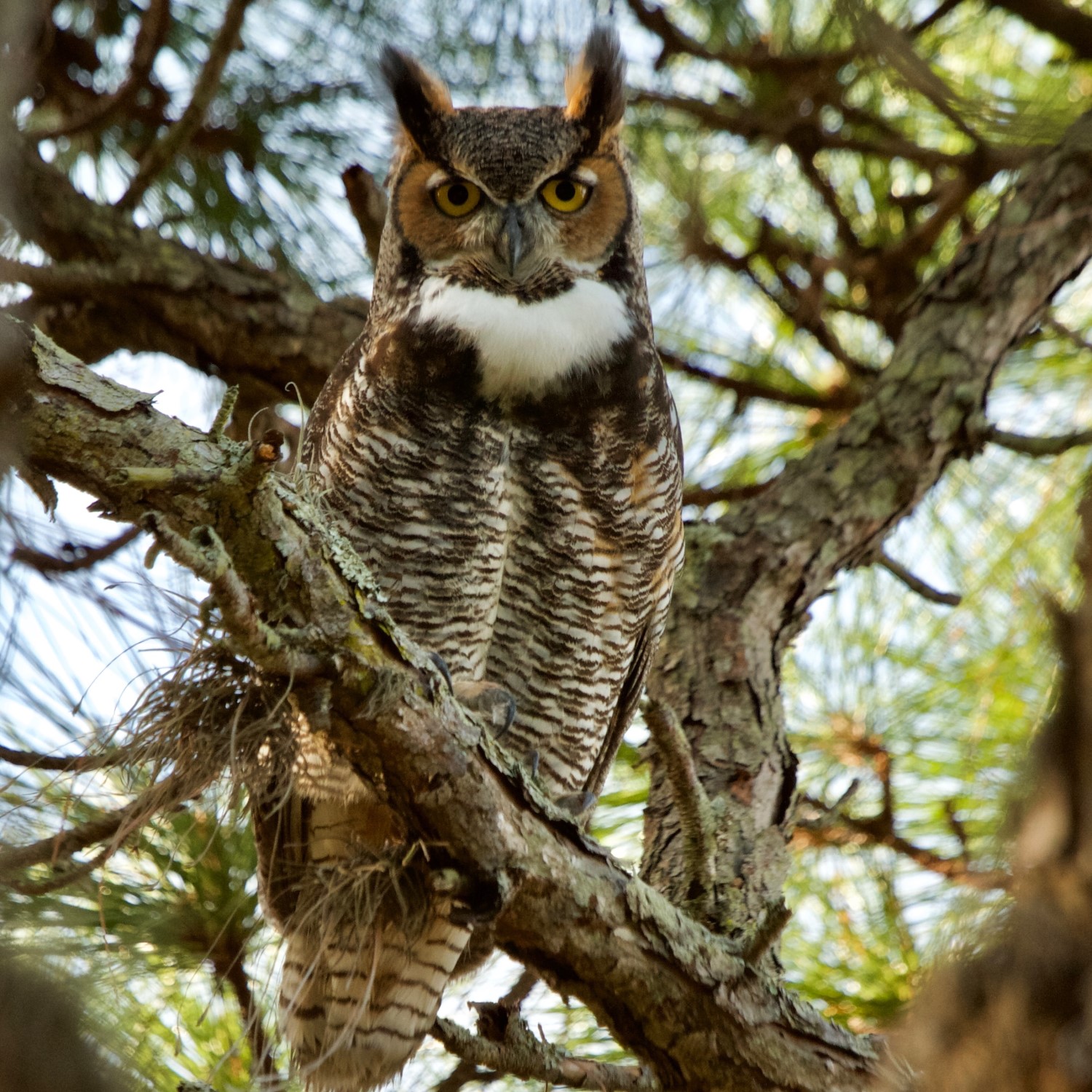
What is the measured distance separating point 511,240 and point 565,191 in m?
0.18

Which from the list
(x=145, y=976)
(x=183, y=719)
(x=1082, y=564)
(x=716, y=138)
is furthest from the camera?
(x=716, y=138)

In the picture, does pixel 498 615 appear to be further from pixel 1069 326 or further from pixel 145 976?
pixel 1069 326

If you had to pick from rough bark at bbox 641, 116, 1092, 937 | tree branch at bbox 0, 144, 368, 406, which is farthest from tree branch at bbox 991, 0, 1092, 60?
tree branch at bbox 0, 144, 368, 406

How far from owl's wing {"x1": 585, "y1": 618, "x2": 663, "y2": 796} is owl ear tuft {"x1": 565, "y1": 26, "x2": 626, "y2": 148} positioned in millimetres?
924

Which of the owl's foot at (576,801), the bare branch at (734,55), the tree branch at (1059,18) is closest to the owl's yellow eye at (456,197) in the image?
the bare branch at (734,55)

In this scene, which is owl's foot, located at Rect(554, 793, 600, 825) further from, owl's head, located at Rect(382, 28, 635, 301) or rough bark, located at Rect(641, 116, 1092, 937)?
owl's head, located at Rect(382, 28, 635, 301)

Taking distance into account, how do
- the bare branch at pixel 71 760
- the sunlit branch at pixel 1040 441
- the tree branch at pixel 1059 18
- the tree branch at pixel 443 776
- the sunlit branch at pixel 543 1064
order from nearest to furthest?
the tree branch at pixel 443 776, the bare branch at pixel 71 760, the sunlit branch at pixel 543 1064, the tree branch at pixel 1059 18, the sunlit branch at pixel 1040 441

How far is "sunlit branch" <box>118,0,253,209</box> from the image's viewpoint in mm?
2320

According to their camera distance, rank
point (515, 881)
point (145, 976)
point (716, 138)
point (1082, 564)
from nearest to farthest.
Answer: point (1082, 564) → point (515, 881) → point (145, 976) → point (716, 138)

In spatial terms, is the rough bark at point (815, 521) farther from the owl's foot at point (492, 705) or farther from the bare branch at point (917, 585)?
the owl's foot at point (492, 705)

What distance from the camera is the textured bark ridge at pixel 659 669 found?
1220 millimetres

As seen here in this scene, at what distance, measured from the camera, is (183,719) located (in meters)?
1.37

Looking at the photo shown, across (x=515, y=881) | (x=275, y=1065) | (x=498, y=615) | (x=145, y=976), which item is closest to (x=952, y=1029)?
(x=515, y=881)

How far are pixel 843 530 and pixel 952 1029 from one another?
77.3 inches
